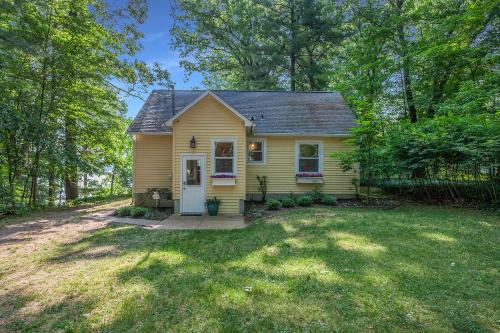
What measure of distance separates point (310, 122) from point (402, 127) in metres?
4.15

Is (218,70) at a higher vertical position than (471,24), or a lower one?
higher

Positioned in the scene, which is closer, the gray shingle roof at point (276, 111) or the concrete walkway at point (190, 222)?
the concrete walkway at point (190, 222)

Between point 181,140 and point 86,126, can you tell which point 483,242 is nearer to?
point 181,140

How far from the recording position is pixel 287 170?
467 inches

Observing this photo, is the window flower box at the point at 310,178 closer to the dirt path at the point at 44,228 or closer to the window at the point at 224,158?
the window at the point at 224,158

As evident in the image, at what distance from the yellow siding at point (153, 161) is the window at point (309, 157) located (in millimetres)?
5624

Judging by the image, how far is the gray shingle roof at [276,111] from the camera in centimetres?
1173

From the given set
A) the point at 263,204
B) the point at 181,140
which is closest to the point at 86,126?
the point at 181,140

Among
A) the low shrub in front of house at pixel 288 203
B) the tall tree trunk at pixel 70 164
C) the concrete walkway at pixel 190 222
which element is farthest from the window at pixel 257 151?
the tall tree trunk at pixel 70 164

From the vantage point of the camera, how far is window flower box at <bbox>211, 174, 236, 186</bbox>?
368 inches

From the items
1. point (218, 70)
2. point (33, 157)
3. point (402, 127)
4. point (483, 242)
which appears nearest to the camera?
point (483, 242)

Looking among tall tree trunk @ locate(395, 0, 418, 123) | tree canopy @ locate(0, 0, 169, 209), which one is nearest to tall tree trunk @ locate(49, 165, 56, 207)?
tree canopy @ locate(0, 0, 169, 209)

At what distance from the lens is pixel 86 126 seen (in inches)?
523

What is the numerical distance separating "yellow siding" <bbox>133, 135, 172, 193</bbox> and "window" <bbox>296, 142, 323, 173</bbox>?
5624mm
